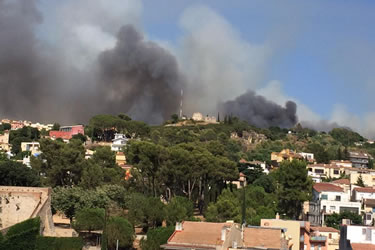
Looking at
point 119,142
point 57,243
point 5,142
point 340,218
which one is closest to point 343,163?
point 119,142

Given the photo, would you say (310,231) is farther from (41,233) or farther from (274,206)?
(41,233)

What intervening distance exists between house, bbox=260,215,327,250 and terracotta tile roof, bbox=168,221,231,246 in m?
7.20

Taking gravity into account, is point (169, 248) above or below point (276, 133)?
below

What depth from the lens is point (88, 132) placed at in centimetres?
11612

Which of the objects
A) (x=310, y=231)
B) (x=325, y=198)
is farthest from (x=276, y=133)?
(x=310, y=231)

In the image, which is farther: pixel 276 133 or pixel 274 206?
pixel 276 133

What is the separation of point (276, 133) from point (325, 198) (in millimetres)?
80947

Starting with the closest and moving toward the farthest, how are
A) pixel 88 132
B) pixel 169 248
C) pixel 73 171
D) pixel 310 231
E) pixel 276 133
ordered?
1. pixel 169 248
2. pixel 310 231
3. pixel 73 171
4. pixel 88 132
5. pixel 276 133

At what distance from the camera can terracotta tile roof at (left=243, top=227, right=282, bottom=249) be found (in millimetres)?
33750

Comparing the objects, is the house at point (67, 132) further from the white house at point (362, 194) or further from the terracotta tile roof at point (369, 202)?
the terracotta tile roof at point (369, 202)

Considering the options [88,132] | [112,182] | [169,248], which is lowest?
[169,248]

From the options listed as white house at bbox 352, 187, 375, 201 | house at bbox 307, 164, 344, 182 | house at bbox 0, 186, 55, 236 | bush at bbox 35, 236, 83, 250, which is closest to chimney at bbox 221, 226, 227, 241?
bush at bbox 35, 236, 83, 250

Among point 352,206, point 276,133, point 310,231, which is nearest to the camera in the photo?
point 310,231

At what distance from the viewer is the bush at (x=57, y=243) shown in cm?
3778
